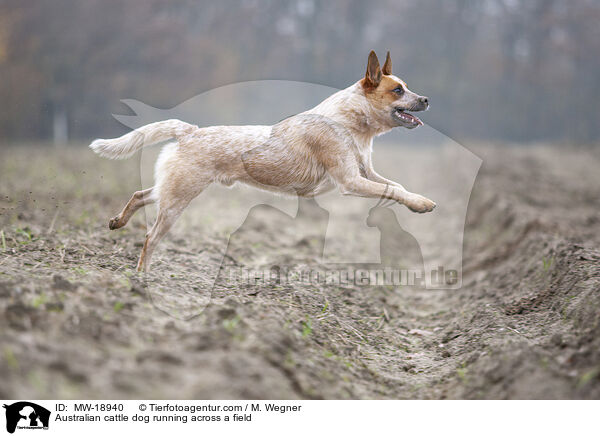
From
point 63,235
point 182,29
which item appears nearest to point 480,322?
point 63,235

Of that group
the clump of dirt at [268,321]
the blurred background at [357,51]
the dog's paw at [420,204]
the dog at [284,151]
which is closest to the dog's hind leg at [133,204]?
the dog at [284,151]

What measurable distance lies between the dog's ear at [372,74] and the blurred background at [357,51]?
11006 millimetres

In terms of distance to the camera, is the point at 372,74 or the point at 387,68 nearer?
the point at 372,74

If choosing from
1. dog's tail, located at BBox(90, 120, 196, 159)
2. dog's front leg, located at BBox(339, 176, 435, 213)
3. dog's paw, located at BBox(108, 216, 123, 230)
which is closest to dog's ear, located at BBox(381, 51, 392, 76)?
dog's front leg, located at BBox(339, 176, 435, 213)

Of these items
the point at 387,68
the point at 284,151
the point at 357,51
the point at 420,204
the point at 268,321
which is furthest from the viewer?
the point at 357,51

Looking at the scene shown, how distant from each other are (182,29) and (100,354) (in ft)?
62.4

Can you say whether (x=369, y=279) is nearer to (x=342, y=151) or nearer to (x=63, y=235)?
(x=342, y=151)

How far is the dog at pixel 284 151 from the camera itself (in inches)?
162

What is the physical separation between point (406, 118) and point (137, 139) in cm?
238

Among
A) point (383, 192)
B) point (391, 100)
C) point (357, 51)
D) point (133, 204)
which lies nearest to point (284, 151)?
point (383, 192)

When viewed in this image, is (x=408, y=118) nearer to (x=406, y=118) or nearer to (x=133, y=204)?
(x=406, y=118)

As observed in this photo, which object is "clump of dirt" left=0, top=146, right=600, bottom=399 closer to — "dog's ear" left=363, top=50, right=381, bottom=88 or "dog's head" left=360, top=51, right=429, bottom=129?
"dog's head" left=360, top=51, right=429, bottom=129

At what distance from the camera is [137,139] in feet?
13.7
